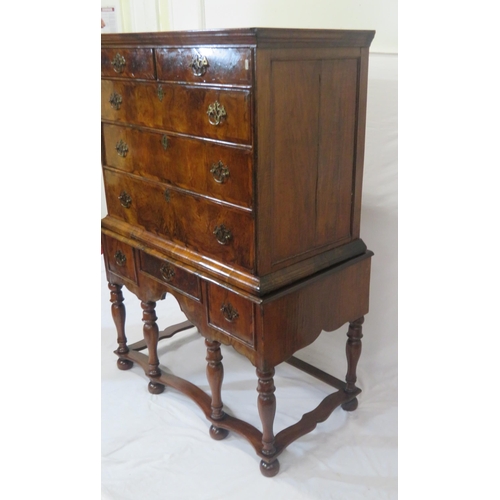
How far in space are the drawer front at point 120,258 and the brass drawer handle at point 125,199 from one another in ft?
0.54

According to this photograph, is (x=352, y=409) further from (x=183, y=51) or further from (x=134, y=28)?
(x=134, y=28)

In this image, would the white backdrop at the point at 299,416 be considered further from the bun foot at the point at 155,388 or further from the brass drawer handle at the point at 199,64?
the brass drawer handle at the point at 199,64

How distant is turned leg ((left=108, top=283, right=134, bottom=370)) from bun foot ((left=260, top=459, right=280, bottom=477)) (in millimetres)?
924

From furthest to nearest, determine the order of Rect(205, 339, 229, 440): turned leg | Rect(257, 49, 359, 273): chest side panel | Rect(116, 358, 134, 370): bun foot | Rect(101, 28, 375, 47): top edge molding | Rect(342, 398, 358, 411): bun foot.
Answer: Rect(116, 358, 134, 370): bun foot → Rect(342, 398, 358, 411): bun foot → Rect(205, 339, 229, 440): turned leg → Rect(257, 49, 359, 273): chest side panel → Rect(101, 28, 375, 47): top edge molding

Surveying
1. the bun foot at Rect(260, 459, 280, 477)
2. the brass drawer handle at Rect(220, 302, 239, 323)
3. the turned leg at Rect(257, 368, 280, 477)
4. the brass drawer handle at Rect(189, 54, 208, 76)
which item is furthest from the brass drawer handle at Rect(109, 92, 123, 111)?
the bun foot at Rect(260, 459, 280, 477)

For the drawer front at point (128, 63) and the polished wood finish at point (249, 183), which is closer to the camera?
the polished wood finish at point (249, 183)

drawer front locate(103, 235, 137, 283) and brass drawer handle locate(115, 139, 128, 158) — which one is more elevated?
brass drawer handle locate(115, 139, 128, 158)

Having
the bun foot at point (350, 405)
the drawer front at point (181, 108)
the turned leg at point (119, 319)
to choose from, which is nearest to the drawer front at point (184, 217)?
the drawer front at point (181, 108)

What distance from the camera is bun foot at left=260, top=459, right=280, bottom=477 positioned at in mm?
1940

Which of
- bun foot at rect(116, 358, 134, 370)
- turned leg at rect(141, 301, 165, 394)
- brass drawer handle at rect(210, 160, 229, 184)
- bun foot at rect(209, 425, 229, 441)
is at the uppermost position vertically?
brass drawer handle at rect(210, 160, 229, 184)

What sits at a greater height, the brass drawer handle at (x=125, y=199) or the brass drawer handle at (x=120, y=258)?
the brass drawer handle at (x=125, y=199)

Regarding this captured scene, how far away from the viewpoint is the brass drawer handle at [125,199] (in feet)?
7.25

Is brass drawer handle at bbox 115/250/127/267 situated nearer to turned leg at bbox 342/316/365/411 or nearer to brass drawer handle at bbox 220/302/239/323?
brass drawer handle at bbox 220/302/239/323
